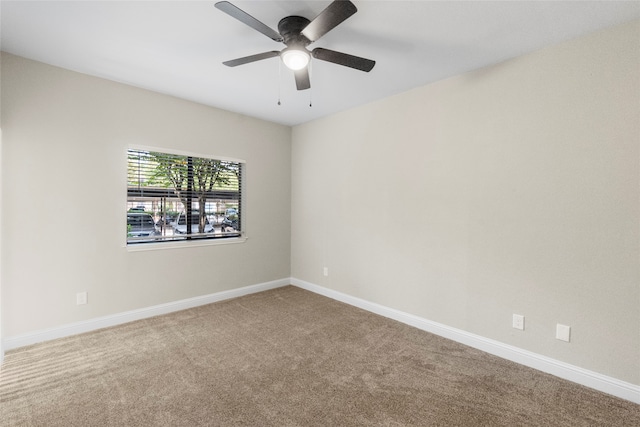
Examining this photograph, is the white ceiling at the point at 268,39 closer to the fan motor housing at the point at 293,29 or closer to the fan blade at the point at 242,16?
the fan motor housing at the point at 293,29

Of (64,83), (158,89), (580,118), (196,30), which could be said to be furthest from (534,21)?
(64,83)

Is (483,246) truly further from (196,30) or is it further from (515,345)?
(196,30)

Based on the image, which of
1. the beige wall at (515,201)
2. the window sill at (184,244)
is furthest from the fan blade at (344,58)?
the window sill at (184,244)

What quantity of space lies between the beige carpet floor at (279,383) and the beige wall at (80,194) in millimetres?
418

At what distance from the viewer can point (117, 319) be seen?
3.11m

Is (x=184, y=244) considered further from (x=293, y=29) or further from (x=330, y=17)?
(x=330, y=17)

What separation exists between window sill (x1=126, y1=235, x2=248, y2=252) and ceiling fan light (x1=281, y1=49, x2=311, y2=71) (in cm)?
255

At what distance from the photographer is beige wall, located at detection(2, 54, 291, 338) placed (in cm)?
259

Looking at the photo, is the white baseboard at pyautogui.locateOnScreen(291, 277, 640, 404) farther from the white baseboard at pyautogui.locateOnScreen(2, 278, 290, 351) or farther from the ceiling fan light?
the ceiling fan light

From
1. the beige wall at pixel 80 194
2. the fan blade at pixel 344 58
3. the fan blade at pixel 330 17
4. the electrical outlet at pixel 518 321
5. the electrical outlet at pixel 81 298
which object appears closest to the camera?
the fan blade at pixel 330 17

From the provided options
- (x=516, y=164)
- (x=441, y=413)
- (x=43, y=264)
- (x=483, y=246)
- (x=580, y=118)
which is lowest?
(x=441, y=413)

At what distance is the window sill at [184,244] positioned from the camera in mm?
3284

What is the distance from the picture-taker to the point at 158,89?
128 inches

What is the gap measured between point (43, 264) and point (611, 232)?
15.3 feet
